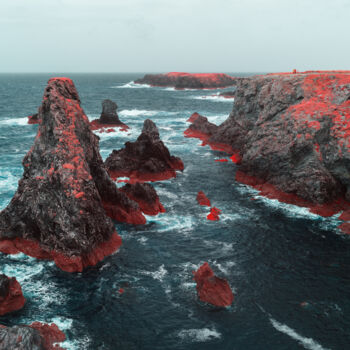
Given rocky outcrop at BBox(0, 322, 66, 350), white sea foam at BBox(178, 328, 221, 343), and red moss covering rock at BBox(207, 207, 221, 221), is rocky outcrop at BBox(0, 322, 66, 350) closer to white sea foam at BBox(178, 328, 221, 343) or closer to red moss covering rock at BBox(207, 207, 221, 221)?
white sea foam at BBox(178, 328, 221, 343)

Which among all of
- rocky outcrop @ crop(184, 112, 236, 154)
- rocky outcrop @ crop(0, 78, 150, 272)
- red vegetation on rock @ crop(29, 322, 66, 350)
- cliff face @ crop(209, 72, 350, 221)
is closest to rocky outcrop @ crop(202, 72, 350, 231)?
cliff face @ crop(209, 72, 350, 221)

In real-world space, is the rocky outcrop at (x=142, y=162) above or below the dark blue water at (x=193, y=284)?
above

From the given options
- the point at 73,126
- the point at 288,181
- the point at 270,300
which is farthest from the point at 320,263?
the point at 73,126

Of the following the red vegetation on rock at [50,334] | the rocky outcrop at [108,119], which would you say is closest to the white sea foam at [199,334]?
the red vegetation on rock at [50,334]

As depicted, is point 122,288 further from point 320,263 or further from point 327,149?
point 327,149

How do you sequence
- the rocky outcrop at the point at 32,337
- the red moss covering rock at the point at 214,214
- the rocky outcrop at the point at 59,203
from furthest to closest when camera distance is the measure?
the red moss covering rock at the point at 214,214 → the rocky outcrop at the point at 59,203 → the rocky outcrop at the point at 32,337

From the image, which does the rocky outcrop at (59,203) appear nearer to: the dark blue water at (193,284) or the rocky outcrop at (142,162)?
the dark blue water at (193,284)

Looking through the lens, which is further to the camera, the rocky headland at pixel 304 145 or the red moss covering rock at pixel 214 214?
the rocky headland at pixel 304 145
